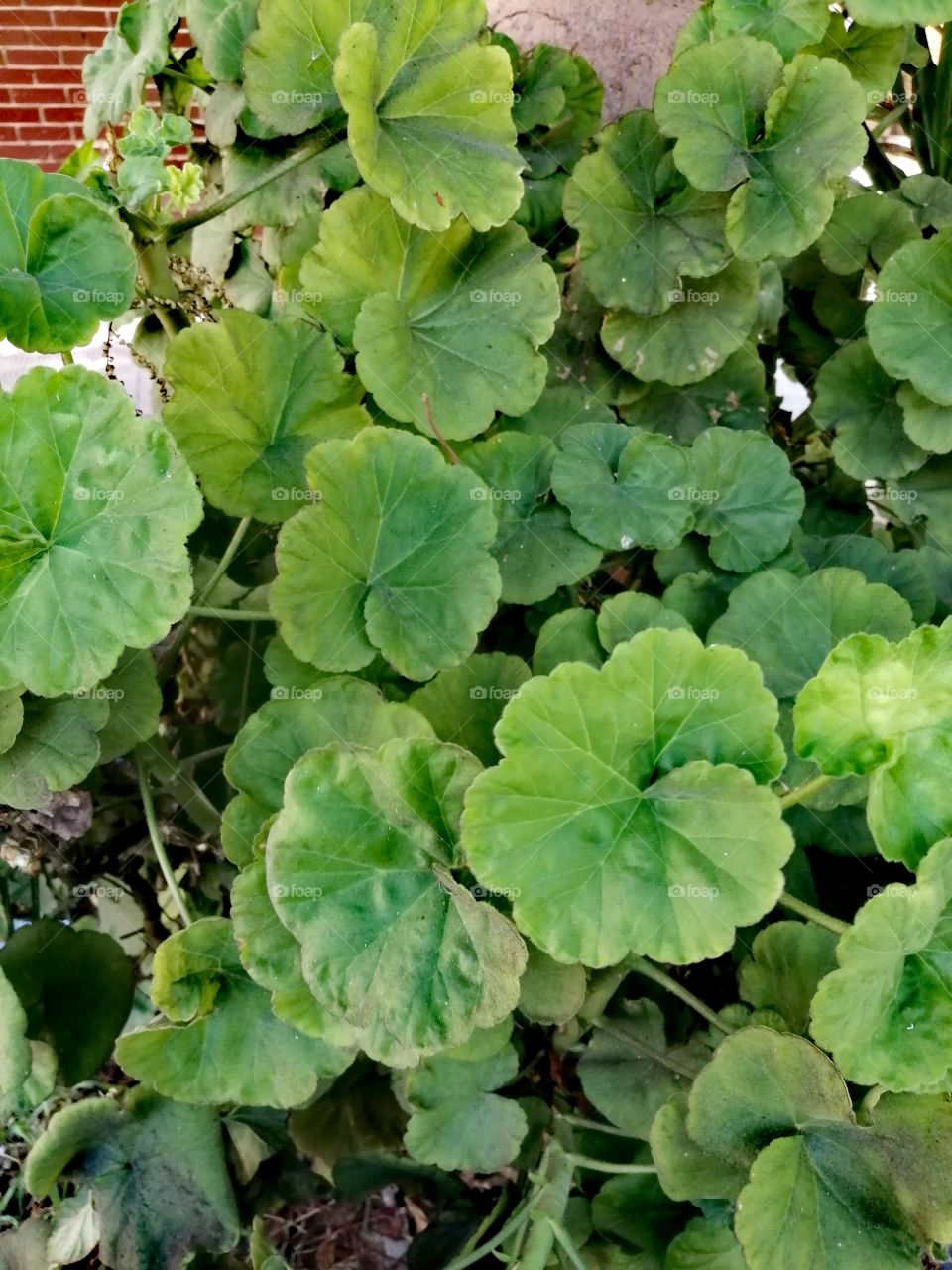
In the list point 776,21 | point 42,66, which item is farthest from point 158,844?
point 42,66

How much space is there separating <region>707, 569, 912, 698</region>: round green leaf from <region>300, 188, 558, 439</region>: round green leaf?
23 centimetres

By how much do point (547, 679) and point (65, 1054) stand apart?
0.54 m

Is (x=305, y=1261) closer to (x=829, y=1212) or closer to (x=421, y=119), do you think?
(x=829, y=1212)

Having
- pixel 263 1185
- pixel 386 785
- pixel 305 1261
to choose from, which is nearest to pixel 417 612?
pixel 386 785

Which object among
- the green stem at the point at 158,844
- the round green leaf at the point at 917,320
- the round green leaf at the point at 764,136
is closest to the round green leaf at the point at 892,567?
the round green leaf at the point at 917,320

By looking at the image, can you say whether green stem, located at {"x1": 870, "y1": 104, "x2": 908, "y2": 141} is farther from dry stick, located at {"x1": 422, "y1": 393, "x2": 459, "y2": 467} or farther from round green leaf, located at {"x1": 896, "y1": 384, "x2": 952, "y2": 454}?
dry stick, located at {"x1": 422, "y1": 393, "x2": 459, "y2": 467}

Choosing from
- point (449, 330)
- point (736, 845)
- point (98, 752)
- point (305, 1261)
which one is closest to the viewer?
point (736, 845)

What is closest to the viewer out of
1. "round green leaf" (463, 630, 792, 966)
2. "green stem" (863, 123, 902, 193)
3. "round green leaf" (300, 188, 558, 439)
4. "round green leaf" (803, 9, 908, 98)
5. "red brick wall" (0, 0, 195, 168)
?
"round green leaf" (463, 630, 792, 966)

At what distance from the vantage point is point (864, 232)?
0.96m

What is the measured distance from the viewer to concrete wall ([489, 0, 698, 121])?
101 centimetres

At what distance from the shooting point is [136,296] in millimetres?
900

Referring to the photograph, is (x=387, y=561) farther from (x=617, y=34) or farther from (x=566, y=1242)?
(x=617, y=34)

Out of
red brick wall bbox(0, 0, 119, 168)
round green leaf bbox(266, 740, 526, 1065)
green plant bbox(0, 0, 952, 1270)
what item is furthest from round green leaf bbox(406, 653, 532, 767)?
red brick wall bbox(0, 0, 119, 168)

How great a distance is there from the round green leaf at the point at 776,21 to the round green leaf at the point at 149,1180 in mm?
953
